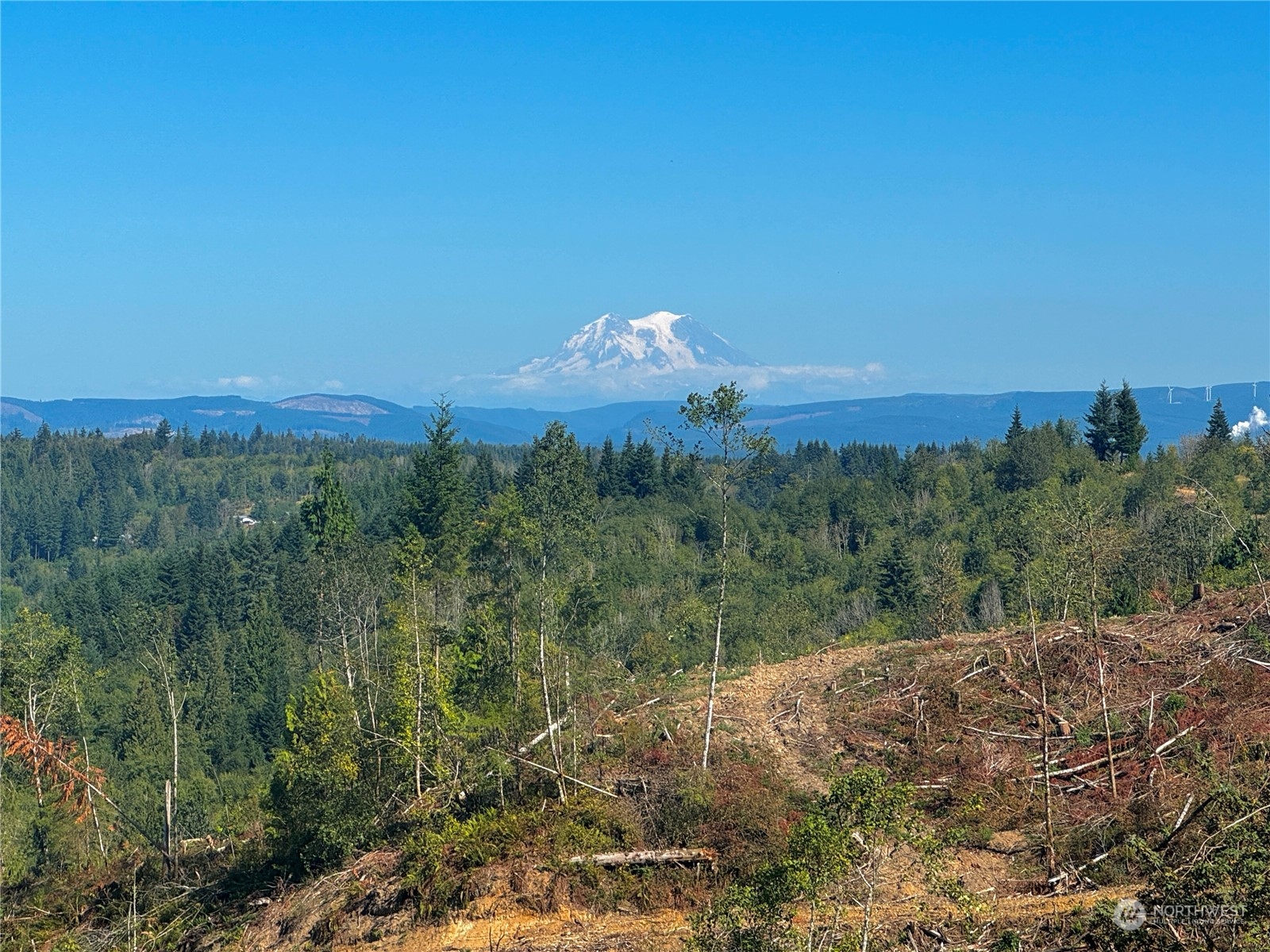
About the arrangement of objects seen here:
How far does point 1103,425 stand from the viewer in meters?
90.3

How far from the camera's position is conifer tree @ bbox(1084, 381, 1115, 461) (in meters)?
89.8

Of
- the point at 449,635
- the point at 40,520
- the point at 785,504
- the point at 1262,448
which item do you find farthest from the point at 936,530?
the point at 40,520

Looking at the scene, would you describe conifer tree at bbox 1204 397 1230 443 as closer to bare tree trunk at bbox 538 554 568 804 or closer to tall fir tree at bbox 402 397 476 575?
tall fir tree at bbox 402 397 476 575

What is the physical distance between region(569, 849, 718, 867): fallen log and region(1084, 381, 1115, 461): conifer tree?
76.1 metres

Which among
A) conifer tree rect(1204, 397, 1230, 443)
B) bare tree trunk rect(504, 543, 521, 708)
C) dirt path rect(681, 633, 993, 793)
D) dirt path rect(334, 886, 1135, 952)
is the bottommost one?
dirt path rect(334, 886, 1135, 952)

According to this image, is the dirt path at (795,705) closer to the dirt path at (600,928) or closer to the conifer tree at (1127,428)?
the dirt path at (600,928)
